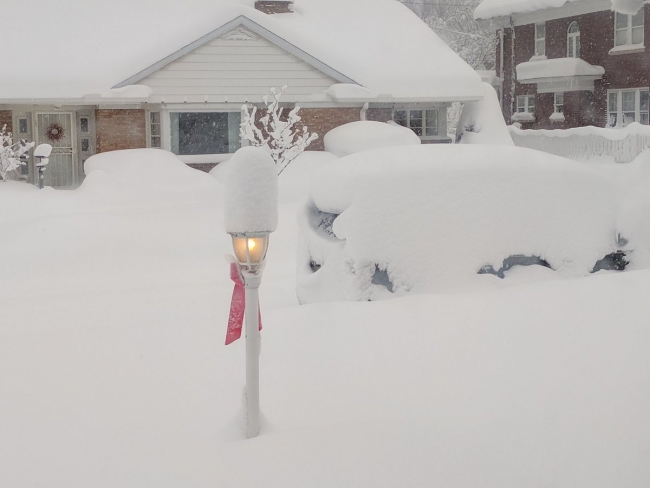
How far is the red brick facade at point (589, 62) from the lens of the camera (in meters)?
27.0

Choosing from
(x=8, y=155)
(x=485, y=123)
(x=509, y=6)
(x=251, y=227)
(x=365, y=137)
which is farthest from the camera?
(x=509, y=6)

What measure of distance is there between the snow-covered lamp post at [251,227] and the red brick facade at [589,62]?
82.7 feet

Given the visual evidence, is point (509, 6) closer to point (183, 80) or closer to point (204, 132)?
point (204, 132)

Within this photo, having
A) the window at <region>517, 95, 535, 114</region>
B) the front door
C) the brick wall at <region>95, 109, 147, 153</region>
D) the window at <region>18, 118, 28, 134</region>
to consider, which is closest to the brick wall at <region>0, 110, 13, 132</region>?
the window at <region>18, 118, 28, 134</region>

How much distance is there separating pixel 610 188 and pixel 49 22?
1781cm

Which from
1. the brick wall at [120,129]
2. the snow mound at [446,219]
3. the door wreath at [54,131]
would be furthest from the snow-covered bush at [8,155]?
the snow mound at [446,219]

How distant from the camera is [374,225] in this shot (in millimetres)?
6469

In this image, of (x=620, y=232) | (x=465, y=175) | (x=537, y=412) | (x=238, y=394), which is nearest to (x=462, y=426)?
(x=537, y=412)

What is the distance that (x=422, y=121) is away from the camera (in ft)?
79.4

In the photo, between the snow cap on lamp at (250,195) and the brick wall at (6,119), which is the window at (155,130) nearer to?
the brick wall at (6,119)

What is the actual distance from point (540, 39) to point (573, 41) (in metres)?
1.82

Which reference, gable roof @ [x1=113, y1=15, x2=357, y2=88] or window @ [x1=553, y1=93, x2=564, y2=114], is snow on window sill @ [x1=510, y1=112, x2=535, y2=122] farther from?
gable roof @ [x1=113, y1=15, x2=357, y2=88]

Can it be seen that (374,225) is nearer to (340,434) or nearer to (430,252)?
(430,252)

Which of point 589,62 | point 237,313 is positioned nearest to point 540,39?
point 589,62
